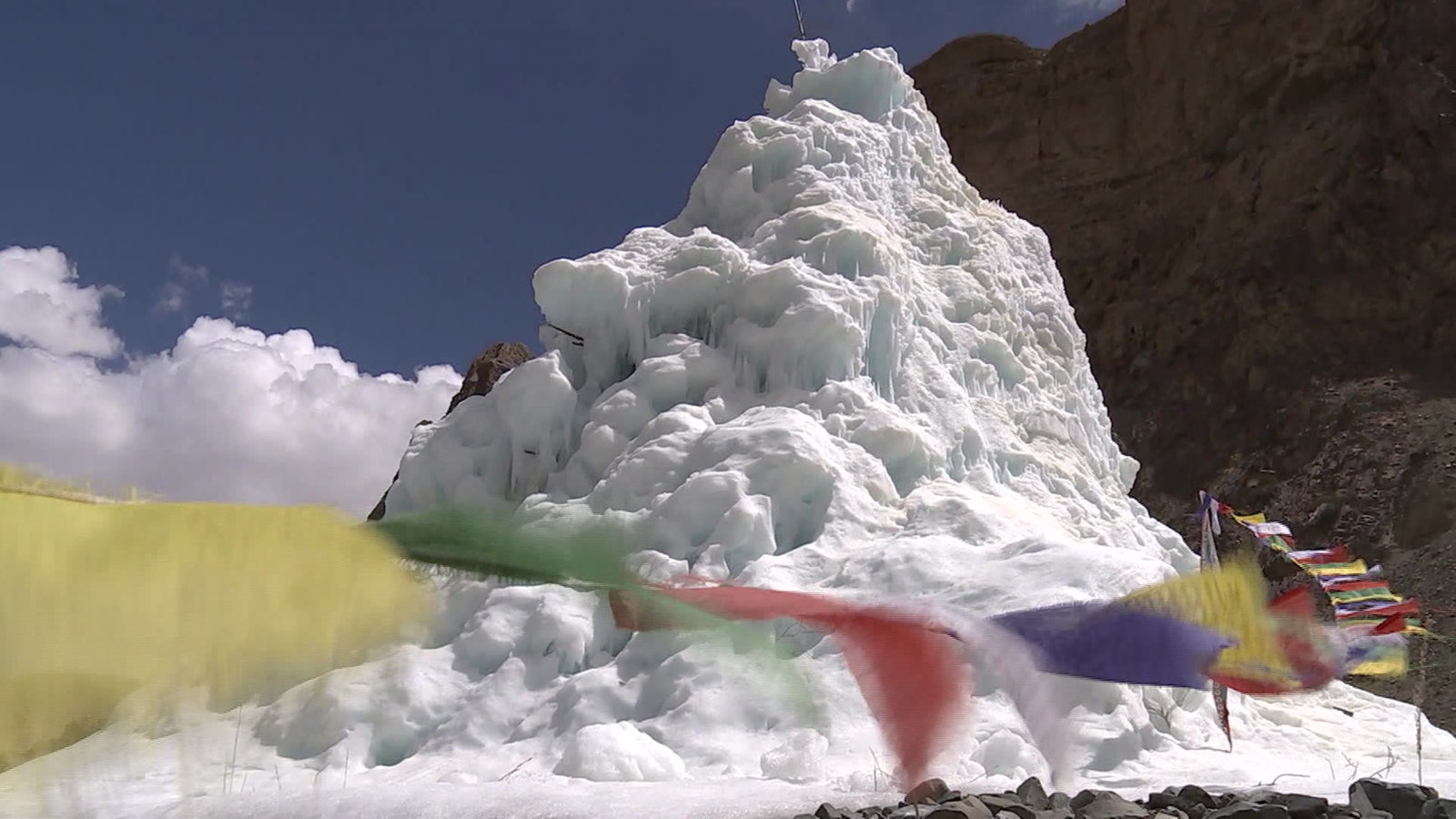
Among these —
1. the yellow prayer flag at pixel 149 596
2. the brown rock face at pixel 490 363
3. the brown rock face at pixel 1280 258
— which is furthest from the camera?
the brown rock face at pixel 490 363

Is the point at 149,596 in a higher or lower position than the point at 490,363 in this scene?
lower

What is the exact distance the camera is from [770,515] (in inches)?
227

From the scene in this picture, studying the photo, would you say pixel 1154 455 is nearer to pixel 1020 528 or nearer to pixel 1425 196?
pixel 1425 196

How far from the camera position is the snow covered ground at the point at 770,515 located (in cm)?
421

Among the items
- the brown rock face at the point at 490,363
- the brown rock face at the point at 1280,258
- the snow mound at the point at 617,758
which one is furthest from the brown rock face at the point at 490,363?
the snow mound at the point at 617,758

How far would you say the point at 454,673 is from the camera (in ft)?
17.0

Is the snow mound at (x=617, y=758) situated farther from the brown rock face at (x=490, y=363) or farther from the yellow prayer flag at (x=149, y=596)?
the brown rock face at (x=490, y=363)

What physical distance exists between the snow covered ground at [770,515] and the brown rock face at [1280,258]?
16.8 metres

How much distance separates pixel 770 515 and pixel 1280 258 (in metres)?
27.4

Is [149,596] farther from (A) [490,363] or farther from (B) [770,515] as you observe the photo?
(A) [490,363]

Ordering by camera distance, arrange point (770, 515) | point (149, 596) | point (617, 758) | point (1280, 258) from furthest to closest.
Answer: point (1280, 258)
point (770, 515)
point (617, 758)
point (149, 596)

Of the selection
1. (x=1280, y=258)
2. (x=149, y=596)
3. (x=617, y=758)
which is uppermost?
(x=1280, y=258)

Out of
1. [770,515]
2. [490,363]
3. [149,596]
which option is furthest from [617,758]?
[490,363]

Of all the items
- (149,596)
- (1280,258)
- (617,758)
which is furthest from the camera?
(1280,258)
